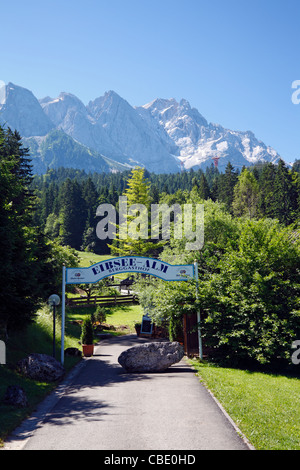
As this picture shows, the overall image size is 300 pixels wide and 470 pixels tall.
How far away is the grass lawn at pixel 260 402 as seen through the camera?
24.5ft

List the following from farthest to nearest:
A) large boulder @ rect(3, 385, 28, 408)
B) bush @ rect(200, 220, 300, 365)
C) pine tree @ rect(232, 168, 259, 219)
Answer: pine tree @ rect(232, 168, 259, 219) < bush @ rect(200, 220, 300, 365) < large boulder @ rect(3, 385, 28, 408)

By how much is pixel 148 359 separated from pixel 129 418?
5756 mm

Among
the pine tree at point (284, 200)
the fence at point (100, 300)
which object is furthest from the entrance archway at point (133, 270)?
the pine tree at point (284, 200)

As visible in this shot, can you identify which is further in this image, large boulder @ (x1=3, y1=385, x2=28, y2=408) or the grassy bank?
large boulder @ (x1=3, y1=385, x2=28, y2=408)

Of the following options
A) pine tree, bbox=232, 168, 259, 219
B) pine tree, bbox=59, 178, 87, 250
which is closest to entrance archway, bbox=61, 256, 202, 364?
pine tree, bbox=232, 168, 259, 219

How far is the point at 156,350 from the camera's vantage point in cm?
1464

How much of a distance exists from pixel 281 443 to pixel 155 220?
57.5m

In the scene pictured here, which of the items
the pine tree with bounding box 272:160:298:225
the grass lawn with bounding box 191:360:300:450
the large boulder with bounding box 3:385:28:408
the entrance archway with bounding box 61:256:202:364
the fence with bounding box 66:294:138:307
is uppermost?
the pine tree with bounding box 272:160:298:225

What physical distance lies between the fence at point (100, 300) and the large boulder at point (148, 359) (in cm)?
2242

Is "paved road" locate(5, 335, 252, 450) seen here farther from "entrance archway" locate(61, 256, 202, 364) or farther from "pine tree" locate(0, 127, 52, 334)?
"entrance archway" locate(61, 256, 202, 364)

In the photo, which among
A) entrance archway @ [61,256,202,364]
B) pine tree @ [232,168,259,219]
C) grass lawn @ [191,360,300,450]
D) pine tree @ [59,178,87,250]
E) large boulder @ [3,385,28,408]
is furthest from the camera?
pine tree @ [59,178,87,250]

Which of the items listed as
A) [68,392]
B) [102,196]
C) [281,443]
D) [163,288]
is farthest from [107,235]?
[281,443]

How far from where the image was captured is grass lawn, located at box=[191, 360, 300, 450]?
7473mm

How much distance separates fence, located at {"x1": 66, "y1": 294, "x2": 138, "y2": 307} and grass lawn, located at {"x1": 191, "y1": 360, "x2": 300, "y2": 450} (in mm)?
23811
